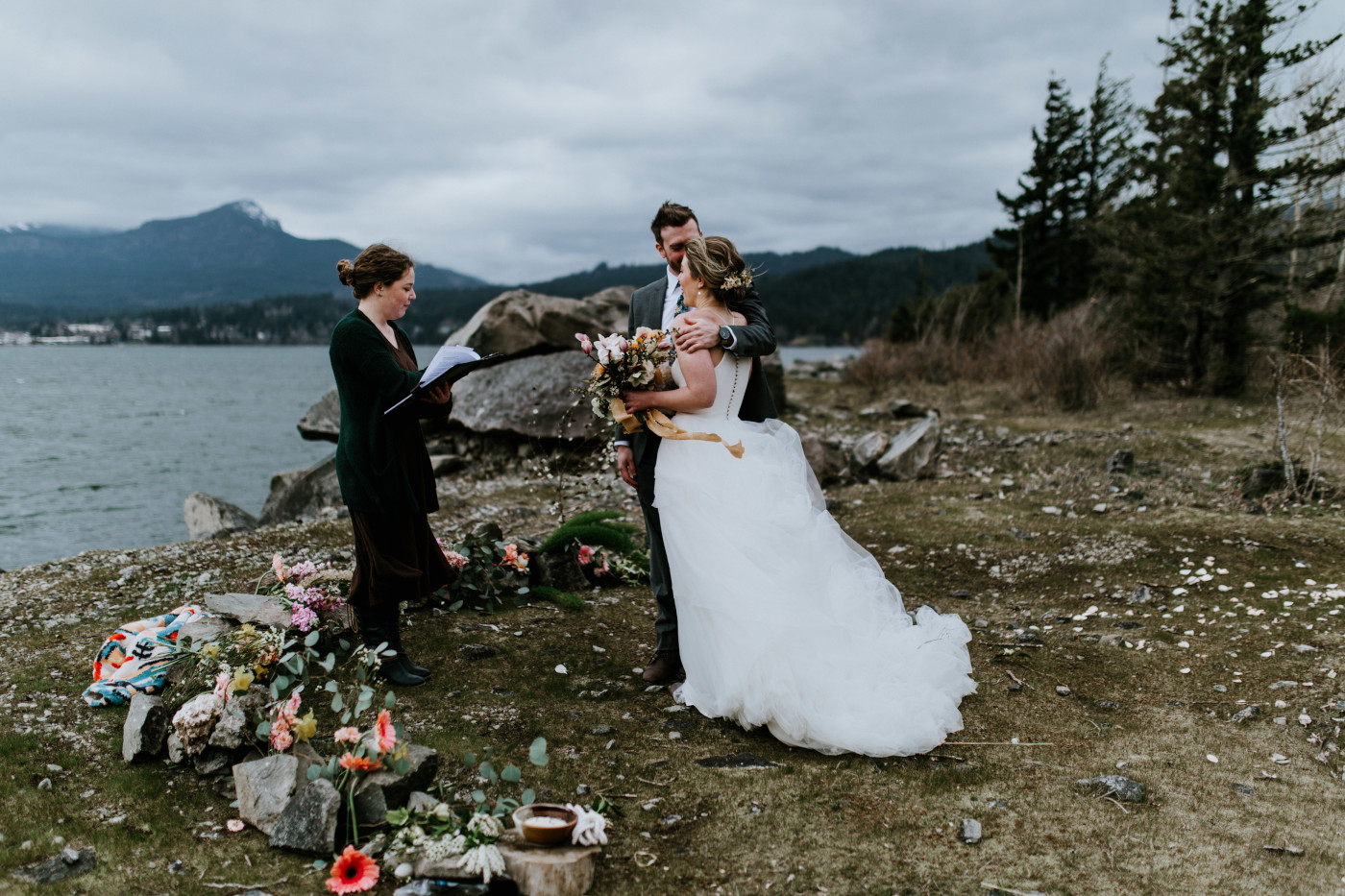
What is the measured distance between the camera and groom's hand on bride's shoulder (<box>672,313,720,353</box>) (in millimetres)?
4367

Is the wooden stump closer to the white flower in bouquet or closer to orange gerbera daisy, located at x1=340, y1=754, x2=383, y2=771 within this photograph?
the white flower in bouquet

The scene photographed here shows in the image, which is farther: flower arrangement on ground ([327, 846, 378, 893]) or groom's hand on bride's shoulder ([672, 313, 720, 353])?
groom's hand on bride's shoulder ([672, 313, 720, 353])

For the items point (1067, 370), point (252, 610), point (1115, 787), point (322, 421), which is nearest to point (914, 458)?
point (1067, 370)

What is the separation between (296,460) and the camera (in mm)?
25562

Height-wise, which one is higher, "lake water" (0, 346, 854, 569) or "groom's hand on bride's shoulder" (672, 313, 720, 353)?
"groom's hand on bride's shoulder" (672, 313, 720, 353)

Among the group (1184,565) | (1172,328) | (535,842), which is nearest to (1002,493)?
(1184,565)

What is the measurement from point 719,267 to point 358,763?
301 centimetres

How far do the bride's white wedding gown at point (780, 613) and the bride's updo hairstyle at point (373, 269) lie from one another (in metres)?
1.65

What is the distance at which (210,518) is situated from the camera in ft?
39.5

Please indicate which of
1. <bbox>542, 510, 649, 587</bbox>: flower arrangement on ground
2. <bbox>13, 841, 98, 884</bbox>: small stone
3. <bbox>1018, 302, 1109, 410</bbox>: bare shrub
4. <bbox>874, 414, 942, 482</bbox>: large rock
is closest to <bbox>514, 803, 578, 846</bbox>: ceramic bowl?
<bbox>13, 841, 98, 884</bbox>: small stone

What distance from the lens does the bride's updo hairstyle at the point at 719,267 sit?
4461 millimetres

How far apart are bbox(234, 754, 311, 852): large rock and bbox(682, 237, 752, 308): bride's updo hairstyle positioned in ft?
10.1

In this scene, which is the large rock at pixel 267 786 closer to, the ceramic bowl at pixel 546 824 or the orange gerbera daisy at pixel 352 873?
the orange gerbera daisy at pixel 352 873

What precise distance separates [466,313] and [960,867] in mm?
105332
